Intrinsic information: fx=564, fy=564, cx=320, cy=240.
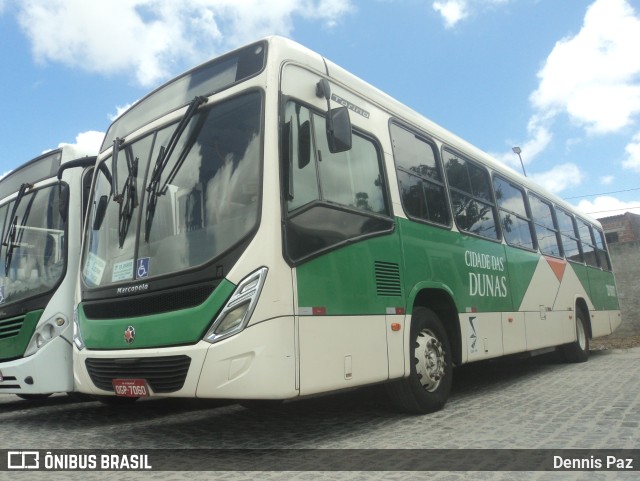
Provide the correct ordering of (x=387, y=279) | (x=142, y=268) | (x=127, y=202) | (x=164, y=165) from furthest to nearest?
1. (x=387, y=279)
2. (x=127, y=202)
3. (x=164, y=165)
4. (x=142, y=268)

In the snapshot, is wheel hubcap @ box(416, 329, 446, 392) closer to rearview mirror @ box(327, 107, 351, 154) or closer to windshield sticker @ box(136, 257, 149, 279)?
rearview mirror @ box(327, 107, 351, 154)

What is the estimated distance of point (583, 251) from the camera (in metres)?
12.2

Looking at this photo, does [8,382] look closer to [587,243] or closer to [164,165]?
[164,165]

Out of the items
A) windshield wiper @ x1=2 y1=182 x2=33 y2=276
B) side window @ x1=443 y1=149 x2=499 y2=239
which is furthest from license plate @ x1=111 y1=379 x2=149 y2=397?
side window @ x1=443 y1=149 x2=499 y2=239

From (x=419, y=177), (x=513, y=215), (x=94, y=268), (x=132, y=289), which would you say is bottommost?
(x=132, y=289)

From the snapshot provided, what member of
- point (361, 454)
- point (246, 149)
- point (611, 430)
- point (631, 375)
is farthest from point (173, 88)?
point (631, 375)

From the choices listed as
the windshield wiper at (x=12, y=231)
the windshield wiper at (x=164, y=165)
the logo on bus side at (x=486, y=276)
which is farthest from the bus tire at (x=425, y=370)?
the windshield wiper at (x=12, y=231)

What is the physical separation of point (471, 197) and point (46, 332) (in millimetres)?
5346

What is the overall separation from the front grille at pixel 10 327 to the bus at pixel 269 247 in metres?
1.29

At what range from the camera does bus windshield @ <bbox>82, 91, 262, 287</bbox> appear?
14.1ft

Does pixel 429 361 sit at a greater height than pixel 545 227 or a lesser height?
lesser

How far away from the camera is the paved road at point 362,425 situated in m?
4.22

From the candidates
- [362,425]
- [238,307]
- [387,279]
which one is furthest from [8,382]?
[387,279]

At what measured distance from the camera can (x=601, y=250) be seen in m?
13.9
